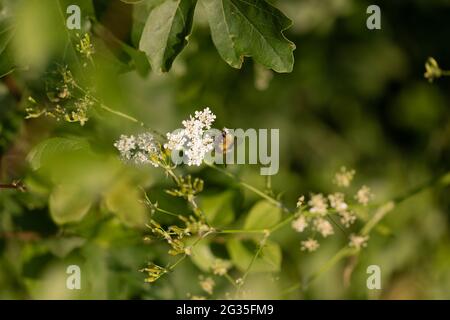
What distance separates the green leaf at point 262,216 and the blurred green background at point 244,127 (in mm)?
55

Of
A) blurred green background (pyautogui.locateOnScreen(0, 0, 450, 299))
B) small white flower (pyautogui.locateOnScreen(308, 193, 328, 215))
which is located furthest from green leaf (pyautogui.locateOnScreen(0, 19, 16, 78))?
small white flower (pyautogui.locateOnScreen(308, 193, 328, 215))

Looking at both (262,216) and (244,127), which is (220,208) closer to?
(262,216)

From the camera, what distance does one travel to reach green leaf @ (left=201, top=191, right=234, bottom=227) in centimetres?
155

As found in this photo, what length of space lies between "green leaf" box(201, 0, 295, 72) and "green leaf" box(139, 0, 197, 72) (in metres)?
0.08

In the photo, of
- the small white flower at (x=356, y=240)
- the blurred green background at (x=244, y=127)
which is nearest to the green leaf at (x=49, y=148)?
the blurred green background at (x=244, y=127)

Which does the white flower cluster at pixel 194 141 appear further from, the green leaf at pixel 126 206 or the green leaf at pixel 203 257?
the green leaf at pixel 203 257

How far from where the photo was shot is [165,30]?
1.22m

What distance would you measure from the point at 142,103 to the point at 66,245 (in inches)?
17.7

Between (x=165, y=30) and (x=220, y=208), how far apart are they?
531 millimetres

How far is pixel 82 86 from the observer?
1.30m

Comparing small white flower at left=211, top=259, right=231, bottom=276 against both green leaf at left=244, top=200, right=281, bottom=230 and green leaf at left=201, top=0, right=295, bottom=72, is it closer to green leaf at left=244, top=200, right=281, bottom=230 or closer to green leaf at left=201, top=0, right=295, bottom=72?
green leaf at left=244, top=200, right=281, bottom=230

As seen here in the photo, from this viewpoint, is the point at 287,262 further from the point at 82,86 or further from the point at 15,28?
the point at 15,28

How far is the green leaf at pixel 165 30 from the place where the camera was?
1214 mm
